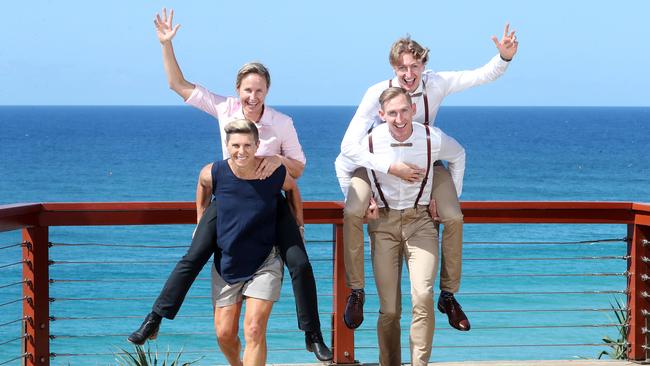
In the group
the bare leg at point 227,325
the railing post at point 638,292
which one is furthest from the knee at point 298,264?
the railing post at point 638,292

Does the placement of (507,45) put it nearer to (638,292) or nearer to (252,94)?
(252,94)

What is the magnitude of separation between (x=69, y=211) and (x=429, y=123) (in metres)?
1.68

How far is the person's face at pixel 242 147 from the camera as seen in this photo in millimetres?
4281

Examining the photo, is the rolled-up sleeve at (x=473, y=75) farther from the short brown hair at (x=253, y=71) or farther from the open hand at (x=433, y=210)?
the short brown hair at (x=253, y=71)

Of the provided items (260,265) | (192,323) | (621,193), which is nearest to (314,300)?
(260,265)

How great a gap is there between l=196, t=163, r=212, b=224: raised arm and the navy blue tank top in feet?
0.12

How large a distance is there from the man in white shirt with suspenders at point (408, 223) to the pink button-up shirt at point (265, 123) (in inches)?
12.5

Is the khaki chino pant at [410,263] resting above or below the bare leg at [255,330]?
above

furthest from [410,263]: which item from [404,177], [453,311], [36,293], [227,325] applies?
[36,293]

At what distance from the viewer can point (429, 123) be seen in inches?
188

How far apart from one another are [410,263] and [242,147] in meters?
0.90

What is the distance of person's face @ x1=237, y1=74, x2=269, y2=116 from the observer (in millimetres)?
4395

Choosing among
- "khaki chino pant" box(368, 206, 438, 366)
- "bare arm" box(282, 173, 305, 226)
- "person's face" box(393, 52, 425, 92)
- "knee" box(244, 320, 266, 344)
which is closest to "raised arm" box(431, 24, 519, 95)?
"person's face" box(393, 52, 425, 92)

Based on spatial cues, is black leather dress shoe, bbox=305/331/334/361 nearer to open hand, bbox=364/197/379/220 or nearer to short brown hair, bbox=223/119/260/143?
open hand, bbox=364/197/379/220
